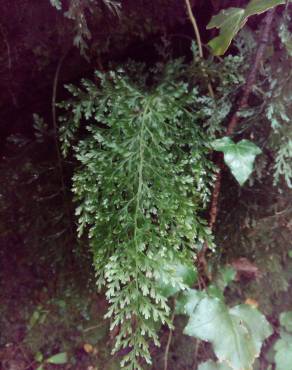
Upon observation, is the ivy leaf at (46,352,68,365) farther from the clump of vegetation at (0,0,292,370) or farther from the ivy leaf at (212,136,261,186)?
the ivy leaf at (212,136,261,186)

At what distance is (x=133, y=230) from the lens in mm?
963

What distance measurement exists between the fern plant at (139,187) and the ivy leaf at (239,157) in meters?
0.08

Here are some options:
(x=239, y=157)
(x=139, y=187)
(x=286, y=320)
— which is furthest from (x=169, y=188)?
(x=286, y=320)

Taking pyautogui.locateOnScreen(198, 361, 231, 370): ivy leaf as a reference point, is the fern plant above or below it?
above

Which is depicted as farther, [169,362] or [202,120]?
[169,362]

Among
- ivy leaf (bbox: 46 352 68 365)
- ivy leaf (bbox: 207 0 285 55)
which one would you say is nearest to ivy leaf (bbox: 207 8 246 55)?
ivy leaf (bbox: 207 0 285 55)

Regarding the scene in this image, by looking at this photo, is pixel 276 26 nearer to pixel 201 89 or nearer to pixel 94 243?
pixel 201 89

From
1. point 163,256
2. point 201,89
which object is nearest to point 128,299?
point 163,256

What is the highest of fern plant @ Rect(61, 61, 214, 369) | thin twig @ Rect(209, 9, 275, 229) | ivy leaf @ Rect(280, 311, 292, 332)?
thin twig @ Rect(209, 9, 275, 229)

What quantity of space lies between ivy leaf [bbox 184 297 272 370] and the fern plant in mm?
210

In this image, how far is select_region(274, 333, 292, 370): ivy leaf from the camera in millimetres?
1417

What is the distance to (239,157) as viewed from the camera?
102 cm

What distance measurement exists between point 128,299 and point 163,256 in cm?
14

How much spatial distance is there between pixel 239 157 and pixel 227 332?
1.78 ft
